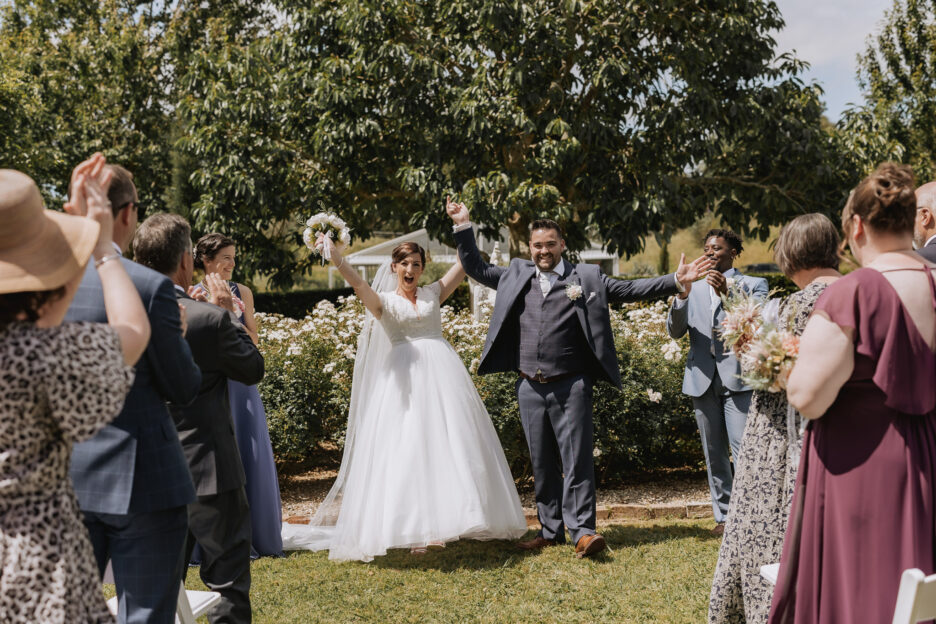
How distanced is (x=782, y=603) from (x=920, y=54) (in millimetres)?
18670

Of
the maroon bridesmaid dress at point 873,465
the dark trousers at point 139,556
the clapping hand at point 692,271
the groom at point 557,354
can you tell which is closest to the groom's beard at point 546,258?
the groom at point 557,354

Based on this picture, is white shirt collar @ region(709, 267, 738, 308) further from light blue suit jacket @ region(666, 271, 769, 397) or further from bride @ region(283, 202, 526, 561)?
bride @ region(283, 202, 526, 561)

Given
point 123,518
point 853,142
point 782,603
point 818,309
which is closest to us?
point 123,518

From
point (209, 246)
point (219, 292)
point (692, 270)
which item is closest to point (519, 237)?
point (692, 270)

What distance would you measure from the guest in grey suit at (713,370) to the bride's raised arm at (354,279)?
2177 millimetres

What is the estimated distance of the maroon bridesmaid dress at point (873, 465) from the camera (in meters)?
2.60

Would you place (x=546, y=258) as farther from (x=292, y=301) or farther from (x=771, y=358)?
(x=292, y=301)

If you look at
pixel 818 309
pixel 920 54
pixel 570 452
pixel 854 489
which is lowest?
pixel 570 452

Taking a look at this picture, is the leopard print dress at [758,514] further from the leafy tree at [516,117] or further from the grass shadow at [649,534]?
the leafy tree at [516,117]

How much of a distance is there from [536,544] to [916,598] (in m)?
3.75

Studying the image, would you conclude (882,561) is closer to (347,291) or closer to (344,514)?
(344,514)

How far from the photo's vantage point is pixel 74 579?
2.02m

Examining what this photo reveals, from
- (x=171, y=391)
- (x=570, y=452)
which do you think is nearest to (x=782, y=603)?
(x=171, y=391)

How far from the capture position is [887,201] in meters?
2.63
